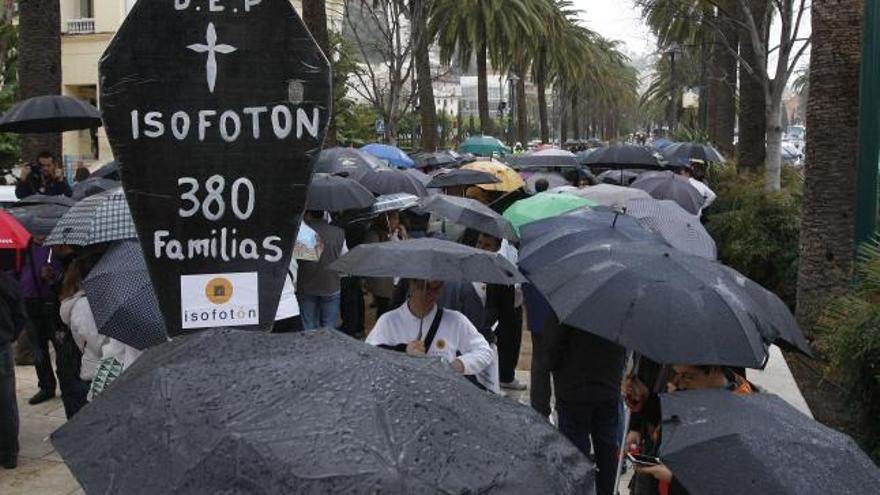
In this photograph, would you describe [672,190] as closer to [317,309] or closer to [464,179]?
[464,179]

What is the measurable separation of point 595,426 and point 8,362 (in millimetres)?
3642

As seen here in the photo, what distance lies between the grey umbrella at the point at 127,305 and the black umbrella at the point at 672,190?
297 inches

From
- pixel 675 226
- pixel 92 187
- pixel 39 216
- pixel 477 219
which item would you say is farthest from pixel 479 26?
pixel 39 216

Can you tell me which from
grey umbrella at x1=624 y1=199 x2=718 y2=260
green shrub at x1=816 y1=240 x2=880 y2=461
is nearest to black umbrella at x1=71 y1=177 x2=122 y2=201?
grey umbrella at x1=624 y1=199 x2=718 y2=260

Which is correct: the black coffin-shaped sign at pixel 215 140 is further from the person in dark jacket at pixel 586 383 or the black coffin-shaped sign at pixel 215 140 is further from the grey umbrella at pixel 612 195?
the grey umbrella at pixel 612 195

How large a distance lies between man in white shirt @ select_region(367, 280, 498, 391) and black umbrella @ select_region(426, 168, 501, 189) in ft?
20.6

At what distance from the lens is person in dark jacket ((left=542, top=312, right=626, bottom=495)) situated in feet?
16.2

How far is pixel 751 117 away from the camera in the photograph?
16312mm

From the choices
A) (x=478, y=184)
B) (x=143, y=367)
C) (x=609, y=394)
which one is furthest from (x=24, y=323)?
(x=478, y=184)

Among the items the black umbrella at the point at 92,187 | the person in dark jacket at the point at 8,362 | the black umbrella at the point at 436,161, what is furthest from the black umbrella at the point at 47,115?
the black umbrella at the point at 436,161

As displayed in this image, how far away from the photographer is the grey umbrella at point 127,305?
3.98 meters

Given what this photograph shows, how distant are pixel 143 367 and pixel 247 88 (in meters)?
1.29

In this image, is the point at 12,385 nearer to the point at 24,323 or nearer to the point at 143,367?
the point at 24,323

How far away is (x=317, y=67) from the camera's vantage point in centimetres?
310
